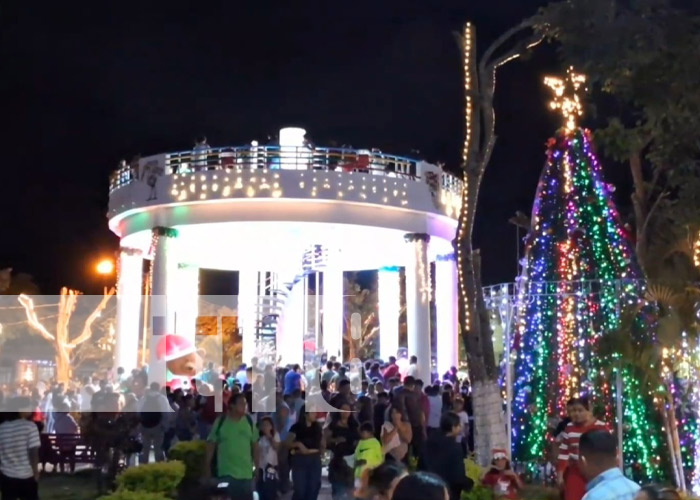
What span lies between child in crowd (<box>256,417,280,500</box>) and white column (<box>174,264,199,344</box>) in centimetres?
1331

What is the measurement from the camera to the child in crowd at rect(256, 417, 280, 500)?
35.9 feet

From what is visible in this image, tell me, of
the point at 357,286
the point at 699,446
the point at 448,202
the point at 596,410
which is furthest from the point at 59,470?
the point at 357,286

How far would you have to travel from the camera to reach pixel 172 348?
2225 centimetres

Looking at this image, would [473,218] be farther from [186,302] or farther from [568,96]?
[186,302]

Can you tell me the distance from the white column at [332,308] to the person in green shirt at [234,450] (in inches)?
676

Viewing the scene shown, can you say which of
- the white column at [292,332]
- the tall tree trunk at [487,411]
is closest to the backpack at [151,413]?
the tall tree trunk at [487,411]

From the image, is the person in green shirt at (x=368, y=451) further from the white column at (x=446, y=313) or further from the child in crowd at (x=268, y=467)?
the white column at (x=446, y=313)

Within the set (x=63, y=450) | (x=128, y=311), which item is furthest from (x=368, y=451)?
(x=128, y=311)

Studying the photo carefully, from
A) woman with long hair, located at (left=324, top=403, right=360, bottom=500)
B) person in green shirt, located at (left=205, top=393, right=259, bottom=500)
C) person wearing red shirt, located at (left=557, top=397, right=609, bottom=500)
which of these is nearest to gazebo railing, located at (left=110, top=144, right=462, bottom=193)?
woman with long hair, located at (left=324, top=403, right=360, bottom=500)

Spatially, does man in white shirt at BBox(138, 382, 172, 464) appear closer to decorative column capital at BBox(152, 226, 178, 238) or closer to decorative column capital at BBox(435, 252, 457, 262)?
decorative column capital at BBox(152, 226, 178, 238)

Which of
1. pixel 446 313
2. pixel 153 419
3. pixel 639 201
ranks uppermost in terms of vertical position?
pixel 639 201

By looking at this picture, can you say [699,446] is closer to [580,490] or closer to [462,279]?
[462,279]

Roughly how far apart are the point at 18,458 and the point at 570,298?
305 inches

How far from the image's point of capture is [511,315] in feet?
43.1
